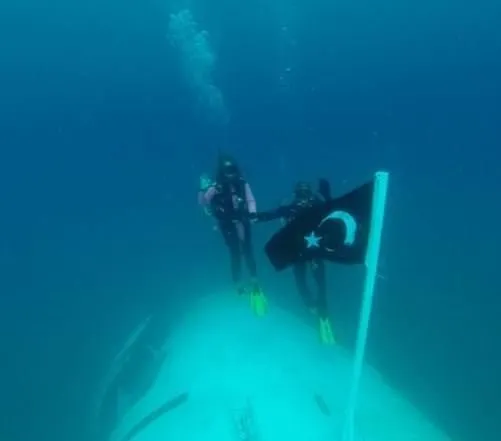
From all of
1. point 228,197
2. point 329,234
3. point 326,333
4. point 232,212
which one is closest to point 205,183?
point 228,197

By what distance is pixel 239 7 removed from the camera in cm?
7900

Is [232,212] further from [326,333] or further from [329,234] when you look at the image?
[329,234]

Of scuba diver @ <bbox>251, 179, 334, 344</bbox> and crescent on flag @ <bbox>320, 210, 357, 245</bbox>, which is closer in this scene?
crescent on flag @ <bbox>320, 210, 357, 245</bbox>

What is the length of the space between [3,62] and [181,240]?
63.7 meters

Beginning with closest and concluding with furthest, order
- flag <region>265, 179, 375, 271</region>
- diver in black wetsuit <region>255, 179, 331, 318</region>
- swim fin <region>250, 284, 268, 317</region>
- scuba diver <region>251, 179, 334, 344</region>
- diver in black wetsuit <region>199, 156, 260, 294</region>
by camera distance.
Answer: flag <region>265, 179, 375, 271</region> → diver in black wetsuit <region>255, 179, 331, 318</region> → scuba diver <region>251, 179, 334, 344</region> → diver in black wetsuit <region>199, 156, 260, 294</region> → swim fin <region>250, 284, 268, 317</region>

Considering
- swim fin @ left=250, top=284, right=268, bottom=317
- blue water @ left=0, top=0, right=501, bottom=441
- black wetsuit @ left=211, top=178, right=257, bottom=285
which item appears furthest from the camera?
blue water @ left=0, top=0, right=501, bottom=441

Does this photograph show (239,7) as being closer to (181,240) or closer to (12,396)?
(181,240)

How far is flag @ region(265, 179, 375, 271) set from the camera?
18.9 ft

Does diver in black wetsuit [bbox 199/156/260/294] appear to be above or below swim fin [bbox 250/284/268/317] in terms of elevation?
above

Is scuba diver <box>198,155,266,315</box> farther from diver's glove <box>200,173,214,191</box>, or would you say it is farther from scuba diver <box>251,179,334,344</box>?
scuba diver <box>251,179,334,344</box>

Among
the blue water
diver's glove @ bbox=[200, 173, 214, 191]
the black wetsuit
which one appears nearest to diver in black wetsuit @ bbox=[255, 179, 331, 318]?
the black wetsuit

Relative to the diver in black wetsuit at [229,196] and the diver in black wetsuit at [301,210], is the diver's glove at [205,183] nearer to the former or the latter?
the diver in black wetsuit at [229,196]

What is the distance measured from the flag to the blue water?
16535mm

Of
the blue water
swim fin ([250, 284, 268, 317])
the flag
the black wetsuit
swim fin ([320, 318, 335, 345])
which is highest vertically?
the blue water
